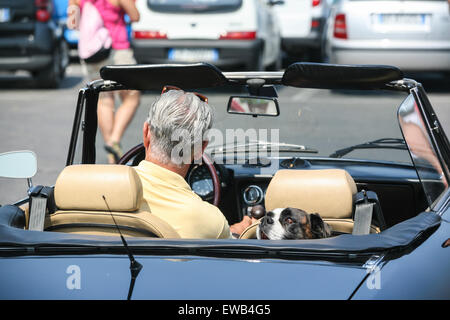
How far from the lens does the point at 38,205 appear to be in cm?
287

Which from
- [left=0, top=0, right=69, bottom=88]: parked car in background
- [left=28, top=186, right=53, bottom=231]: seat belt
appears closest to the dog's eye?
[left=28, top=186, right=53, bottom=231]: seat belt

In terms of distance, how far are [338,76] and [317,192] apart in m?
0.92

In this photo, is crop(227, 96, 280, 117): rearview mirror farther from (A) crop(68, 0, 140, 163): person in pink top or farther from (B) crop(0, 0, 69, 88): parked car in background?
(B) crop(0, 0, 69, 88): parked car in background

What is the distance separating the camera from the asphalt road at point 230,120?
4.24 metres

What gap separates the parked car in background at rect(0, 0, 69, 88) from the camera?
38.7ft

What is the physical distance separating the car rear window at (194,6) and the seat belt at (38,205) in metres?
8.26

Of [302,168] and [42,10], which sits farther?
[42,10]

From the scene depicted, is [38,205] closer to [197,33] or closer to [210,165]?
[210,165]

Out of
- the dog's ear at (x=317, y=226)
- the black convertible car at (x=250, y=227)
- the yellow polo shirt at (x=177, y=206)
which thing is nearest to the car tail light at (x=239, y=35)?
the black convertible car at (x=250, y=227)

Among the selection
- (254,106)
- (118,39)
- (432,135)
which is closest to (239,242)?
(432,135)

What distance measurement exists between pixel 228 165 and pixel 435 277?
92.9 inches

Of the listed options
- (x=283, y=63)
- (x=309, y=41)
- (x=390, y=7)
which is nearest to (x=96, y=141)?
(x=390, y=7)

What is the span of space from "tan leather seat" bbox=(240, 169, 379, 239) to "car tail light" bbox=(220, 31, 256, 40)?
27.6 ft

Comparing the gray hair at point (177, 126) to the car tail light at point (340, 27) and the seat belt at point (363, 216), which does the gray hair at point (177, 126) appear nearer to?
the seat belt at point (363, 216)
